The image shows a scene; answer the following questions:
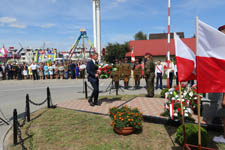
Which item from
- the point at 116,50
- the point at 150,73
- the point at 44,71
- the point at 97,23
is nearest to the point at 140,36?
the point at 116,50

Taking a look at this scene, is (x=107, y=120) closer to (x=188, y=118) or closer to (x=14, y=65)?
(x=188, y=118)

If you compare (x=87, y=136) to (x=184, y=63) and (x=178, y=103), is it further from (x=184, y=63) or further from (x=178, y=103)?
(x=184, y=63)

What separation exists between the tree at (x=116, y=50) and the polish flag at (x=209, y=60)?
4213 centimetres

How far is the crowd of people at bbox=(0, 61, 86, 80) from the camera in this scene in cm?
1945

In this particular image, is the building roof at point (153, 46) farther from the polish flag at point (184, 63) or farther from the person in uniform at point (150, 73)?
the polish flag at point (184, 63)

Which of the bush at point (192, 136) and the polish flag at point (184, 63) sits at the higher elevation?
the polish flag at point (184, 63)

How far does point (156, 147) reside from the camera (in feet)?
13.2

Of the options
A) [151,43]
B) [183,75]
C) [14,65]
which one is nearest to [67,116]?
[183,75]

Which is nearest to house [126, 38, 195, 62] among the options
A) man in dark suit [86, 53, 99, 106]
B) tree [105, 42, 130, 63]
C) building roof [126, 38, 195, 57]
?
building roof [126, 38, 195, 57]

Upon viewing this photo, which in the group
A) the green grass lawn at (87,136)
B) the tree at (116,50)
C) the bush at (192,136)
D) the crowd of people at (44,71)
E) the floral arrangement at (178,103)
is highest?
the tree at (116,50)

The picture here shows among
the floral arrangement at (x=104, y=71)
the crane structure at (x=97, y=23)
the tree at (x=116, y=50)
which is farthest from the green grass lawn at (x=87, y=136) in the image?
the tree at (x=116, y=50)

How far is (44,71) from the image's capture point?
19781 millimetres

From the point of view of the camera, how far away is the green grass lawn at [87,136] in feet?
13.5

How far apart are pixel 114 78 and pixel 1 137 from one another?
21.0 ft
